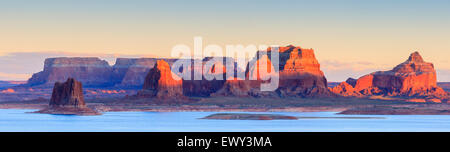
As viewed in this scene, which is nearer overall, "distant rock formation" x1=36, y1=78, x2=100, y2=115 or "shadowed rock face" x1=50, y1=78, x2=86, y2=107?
"shadowed rock face" x1=50, y1=78, x2=86, y2=107

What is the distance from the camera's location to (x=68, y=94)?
148 meters

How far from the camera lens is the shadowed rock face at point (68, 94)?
146875 millimetres

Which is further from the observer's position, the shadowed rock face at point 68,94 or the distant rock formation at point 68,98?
the distant rock formation at point 68,98

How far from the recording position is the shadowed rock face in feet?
482

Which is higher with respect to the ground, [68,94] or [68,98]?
[68,94]

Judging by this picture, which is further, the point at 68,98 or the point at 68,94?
the point at 68,98
